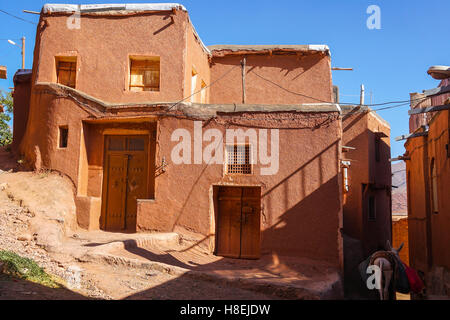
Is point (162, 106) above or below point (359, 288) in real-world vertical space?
above

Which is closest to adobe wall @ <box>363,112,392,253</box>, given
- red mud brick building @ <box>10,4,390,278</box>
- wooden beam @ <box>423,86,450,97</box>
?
red mud brick building @ <box>10,4,390,278</box>

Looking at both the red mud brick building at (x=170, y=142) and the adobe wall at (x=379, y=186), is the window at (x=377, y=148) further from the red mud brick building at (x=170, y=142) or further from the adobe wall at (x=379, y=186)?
the red mud brick building at (x=170, y=142)

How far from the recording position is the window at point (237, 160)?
36.7 feet

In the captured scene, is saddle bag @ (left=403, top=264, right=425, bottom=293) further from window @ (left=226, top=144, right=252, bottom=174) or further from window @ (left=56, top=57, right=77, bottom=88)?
window @ (left=56, top=57, right=77, bottom=88)

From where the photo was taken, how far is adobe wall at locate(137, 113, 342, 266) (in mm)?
10422

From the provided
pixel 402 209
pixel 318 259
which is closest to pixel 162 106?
pixel 318 259

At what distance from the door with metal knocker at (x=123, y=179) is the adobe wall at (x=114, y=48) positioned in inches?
63.9

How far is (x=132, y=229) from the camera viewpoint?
12.2m

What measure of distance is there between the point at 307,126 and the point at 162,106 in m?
4.31

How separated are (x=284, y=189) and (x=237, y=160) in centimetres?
160

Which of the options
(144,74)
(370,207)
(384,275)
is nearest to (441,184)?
(384,275)

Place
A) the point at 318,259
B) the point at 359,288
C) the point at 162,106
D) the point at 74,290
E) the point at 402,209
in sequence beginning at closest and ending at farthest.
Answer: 1. the point at 74,290
2. the point at 318,259
3. the point at 162,106
4. the point at 359,288
5. the point at 402,209

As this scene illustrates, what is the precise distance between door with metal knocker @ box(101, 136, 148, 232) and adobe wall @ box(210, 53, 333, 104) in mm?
4759

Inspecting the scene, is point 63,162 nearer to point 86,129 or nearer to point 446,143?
point 86,129
